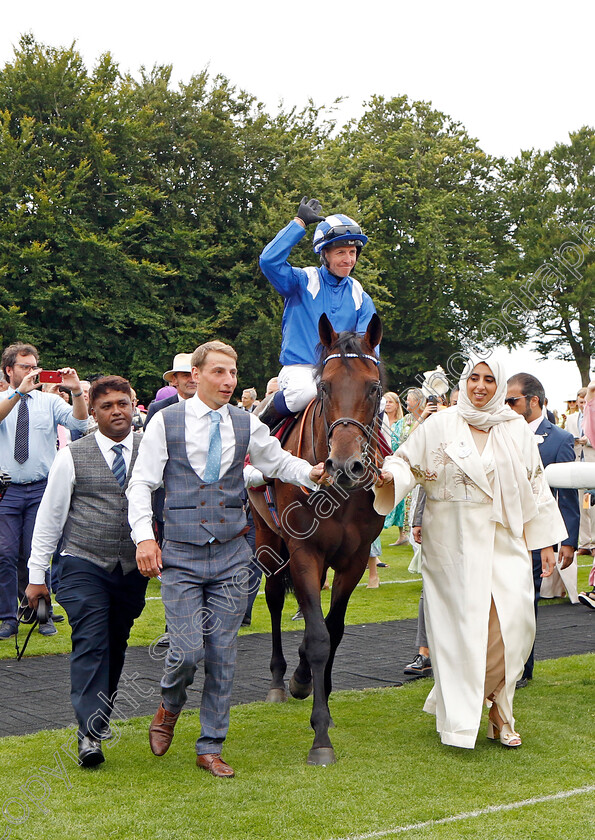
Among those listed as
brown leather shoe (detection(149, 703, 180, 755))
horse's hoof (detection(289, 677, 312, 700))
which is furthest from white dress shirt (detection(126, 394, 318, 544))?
horse's hoof (detection(289, 677, 312, 700))

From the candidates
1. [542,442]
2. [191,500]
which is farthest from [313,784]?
[542,442]

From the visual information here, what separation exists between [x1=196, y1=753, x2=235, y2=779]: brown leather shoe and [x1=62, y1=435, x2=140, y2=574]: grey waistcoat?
3.36 ft

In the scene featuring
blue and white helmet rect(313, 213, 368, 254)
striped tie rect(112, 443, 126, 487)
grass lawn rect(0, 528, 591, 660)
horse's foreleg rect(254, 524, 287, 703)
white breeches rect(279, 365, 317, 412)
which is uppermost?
blue and white helmet rect(313, 213, 368, 254)

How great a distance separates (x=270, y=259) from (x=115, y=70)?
25.7m

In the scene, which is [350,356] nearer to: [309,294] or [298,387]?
[298,387]

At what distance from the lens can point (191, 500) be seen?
15.8 feet

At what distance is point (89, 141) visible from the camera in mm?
27188

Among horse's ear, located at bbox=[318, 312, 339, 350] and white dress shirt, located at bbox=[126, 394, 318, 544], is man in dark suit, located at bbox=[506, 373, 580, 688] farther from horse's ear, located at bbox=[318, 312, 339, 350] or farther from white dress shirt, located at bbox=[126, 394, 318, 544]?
white dress shirt, located at bbox=[126, 394, 318, 544]

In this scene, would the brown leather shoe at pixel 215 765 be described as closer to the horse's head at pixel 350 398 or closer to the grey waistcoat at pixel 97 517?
the grey waistcoat at pixel 97 517

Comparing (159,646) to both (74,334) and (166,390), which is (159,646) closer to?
(166,390)

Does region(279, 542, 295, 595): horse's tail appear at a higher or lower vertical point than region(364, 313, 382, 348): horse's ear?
lower

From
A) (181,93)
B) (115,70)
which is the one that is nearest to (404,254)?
(181,93)

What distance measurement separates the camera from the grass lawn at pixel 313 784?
13.1ft

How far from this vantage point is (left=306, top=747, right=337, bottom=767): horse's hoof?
4.92m
